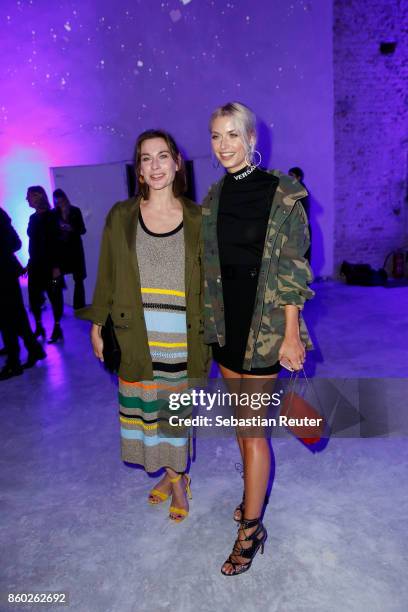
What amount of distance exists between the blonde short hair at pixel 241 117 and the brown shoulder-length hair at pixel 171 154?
0.83 ft

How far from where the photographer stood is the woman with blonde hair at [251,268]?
5.82ft

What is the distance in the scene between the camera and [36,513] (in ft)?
7.95

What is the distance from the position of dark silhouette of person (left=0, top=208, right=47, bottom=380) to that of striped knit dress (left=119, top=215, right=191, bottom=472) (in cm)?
238

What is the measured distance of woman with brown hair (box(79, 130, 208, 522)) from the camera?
1.98 metres

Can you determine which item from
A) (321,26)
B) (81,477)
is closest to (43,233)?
(81,477)

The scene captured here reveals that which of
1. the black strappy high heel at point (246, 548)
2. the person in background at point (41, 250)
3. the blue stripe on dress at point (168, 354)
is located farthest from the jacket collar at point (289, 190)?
the person in background at point (41, 250)

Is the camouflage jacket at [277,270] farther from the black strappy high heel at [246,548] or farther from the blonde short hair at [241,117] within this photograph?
the black strappy high heel at [246,548]

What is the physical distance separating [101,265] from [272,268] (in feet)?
2.47

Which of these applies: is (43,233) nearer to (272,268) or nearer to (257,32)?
(272,268)

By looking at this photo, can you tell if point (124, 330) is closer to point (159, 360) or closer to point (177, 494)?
point (159, 360)

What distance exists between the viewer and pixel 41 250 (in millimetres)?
4797

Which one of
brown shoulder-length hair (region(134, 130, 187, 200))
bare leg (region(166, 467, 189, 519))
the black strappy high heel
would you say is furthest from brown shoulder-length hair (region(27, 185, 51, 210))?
the black strappy high heel

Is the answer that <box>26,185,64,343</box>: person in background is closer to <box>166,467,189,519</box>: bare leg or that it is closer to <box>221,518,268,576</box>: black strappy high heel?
<box>166,467,189,519</box>: bare leg

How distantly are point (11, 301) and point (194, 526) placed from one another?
9.04 ft
